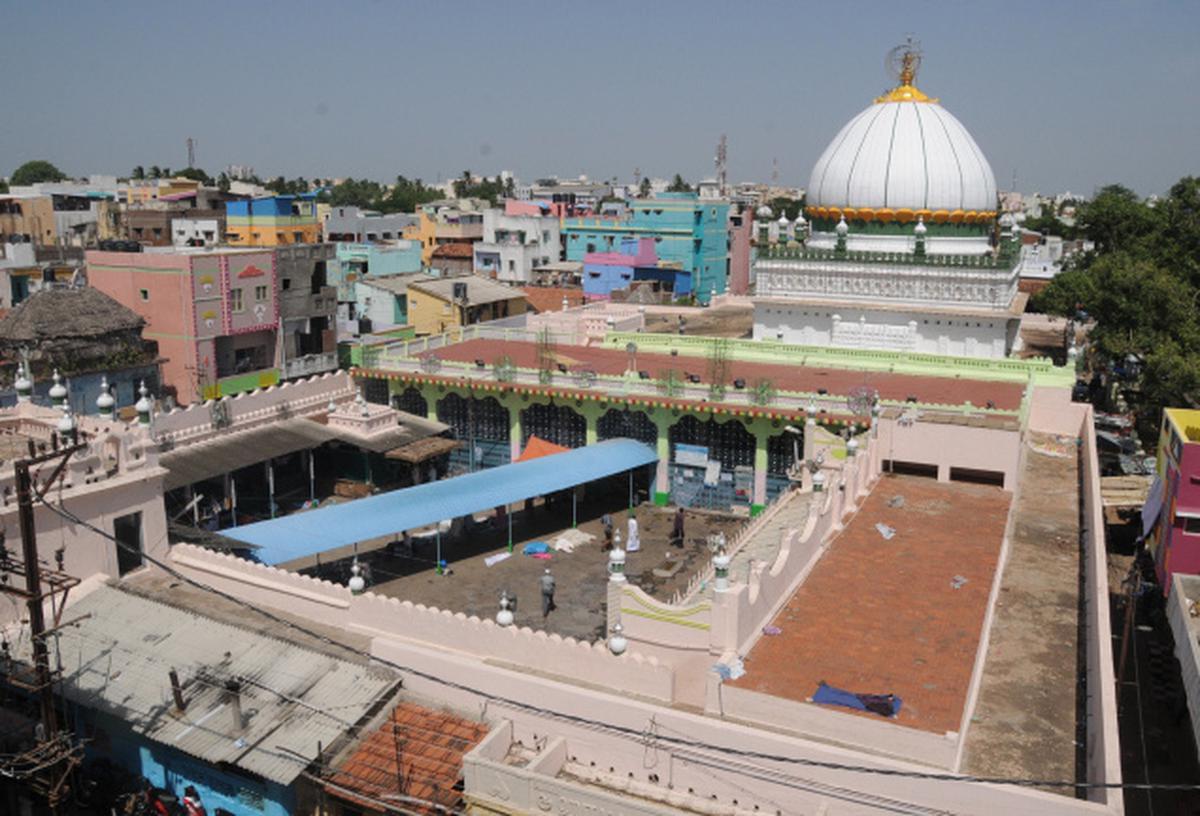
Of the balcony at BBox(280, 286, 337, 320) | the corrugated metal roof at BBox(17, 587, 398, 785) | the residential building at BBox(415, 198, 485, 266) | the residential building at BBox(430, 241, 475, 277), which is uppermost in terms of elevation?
the residential building at BBox(415, 198, 485, 266)

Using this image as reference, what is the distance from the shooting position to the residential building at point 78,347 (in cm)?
3353

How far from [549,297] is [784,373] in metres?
30.5

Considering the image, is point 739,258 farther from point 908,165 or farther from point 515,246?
point 908,165

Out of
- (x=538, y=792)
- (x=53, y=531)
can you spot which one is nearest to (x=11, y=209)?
(x=53, y=531)

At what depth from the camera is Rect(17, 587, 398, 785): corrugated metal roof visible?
15125mm

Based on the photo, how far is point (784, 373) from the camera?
3297 cm

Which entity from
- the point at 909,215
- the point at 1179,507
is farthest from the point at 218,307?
the point at 1179,507

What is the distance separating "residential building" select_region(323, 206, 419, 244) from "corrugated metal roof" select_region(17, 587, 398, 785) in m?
Result: 66.7

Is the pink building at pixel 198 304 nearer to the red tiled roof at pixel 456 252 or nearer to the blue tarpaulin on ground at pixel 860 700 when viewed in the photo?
the blue tarpaulin on ground at pixel 860 700

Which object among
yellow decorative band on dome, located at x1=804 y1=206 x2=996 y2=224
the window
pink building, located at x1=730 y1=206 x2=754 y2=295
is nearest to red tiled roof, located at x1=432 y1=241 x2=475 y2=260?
pink building, located at x1=730 y1=206 x2=754 y2=295

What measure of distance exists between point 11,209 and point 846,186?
5669cm

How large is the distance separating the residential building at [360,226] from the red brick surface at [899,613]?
220 ft

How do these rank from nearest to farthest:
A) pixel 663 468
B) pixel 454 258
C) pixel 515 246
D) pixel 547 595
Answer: pixel 547 595
pixel 663 468
pixel 515 246
pixel 454 258

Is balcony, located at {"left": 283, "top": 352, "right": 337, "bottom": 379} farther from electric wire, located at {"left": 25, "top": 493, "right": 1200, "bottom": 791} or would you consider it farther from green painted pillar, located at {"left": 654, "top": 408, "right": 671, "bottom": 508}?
electric wire, located at {"left": 25, "top": 493, "right": 1200, "bottom": 791}
